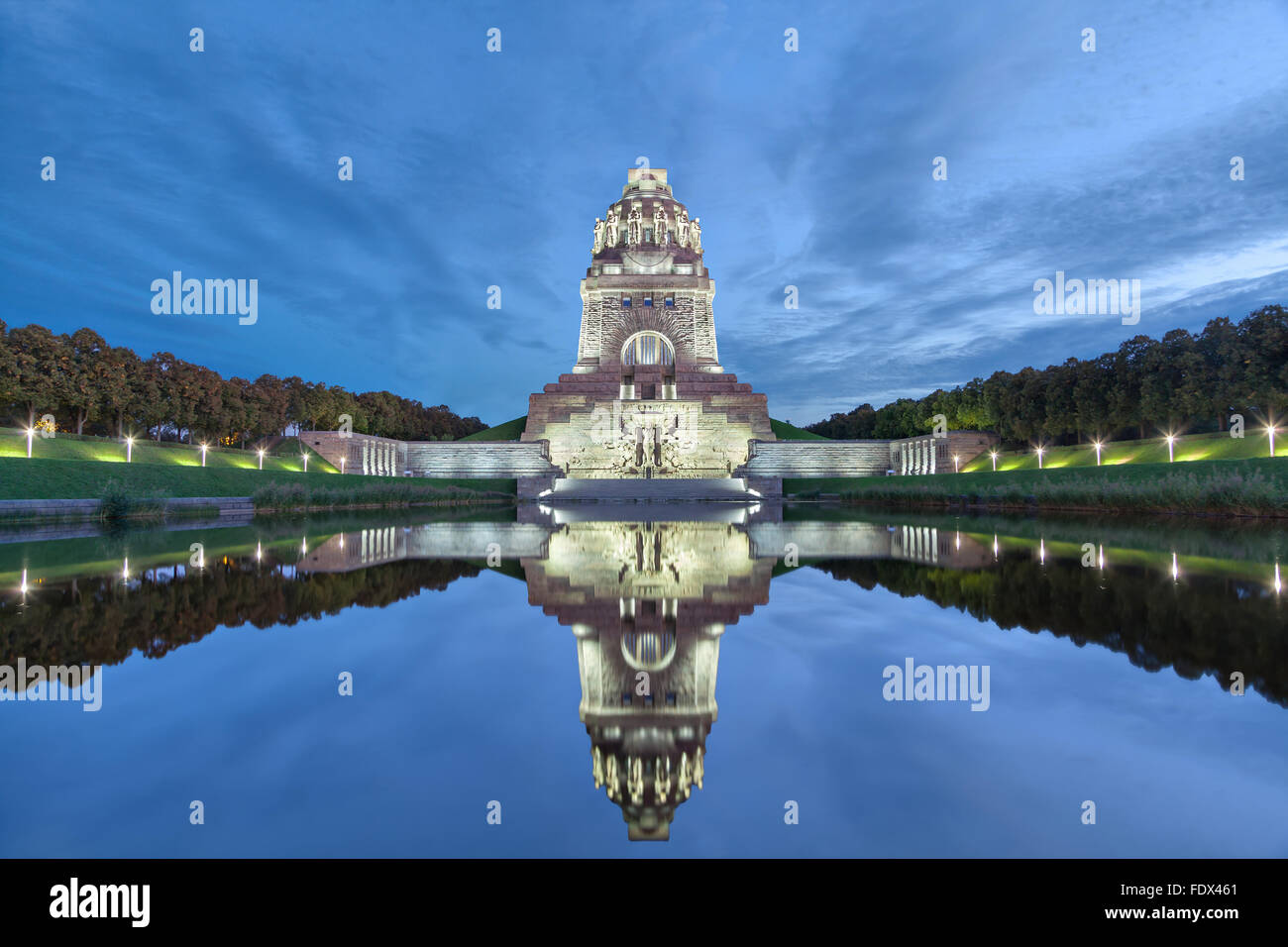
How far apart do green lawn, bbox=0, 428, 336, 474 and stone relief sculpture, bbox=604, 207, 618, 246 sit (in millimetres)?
31195

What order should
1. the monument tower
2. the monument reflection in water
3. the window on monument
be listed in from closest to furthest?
the monument reflection in water, the monument tower, the window on monument

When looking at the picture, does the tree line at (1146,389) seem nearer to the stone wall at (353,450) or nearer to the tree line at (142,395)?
the stone wall at (353,450)

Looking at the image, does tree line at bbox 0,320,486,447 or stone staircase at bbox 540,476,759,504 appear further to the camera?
stone staircase at bbox 540,476,759,504

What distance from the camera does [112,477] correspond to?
63.7 feet

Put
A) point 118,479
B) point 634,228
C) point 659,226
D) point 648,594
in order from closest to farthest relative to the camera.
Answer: point 648,594, point 118,479, point 634,228, point 659,226

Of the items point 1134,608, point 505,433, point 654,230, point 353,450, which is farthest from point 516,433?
point 1134,608

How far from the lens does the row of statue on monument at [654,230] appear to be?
6112 centimetres

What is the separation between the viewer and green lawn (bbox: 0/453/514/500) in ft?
60.1

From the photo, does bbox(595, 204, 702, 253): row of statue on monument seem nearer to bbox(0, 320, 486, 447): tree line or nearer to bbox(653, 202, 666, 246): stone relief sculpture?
bbox(653, 202, 666, 246): stone relief sculpture

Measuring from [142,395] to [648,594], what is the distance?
38424 millimetres

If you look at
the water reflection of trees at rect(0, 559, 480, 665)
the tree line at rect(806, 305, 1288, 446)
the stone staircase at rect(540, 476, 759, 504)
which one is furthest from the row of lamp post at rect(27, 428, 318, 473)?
the tree line at rect(806, 305, 1288, 446)

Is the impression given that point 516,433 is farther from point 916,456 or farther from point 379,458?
point 916,456
